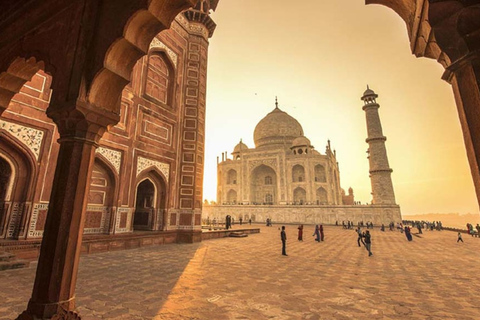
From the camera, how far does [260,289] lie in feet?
14.0

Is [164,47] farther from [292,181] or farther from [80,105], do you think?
[292,181]

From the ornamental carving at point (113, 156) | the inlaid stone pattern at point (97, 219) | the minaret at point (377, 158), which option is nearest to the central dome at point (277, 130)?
the minaret at point (377, 158)

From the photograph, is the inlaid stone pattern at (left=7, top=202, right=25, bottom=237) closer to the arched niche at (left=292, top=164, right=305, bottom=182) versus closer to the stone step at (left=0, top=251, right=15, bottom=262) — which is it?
the stone step at (left=0, top=251, right=15, bottom=262)

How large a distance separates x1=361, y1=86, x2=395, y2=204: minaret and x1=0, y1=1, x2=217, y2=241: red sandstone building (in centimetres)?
2150

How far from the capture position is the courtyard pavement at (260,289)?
128 inches

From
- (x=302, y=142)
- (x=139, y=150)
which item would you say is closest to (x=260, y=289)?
(x=139, y=150)

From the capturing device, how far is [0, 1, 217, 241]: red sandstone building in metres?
6.75

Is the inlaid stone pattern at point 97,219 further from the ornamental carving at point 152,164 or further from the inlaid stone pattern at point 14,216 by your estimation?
the ornamental carving at point 152,164

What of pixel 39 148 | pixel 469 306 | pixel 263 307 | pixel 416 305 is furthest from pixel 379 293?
pixel 39 148

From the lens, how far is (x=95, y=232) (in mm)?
8445

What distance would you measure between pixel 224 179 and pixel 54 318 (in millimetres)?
36459

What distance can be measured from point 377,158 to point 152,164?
24.6 meters

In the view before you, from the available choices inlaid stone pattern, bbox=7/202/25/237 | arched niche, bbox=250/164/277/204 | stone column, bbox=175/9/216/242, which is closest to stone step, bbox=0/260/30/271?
inlaid stone pattern, bbox=7/202/25/237

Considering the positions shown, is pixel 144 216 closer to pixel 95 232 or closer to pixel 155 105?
pixel 95 232
